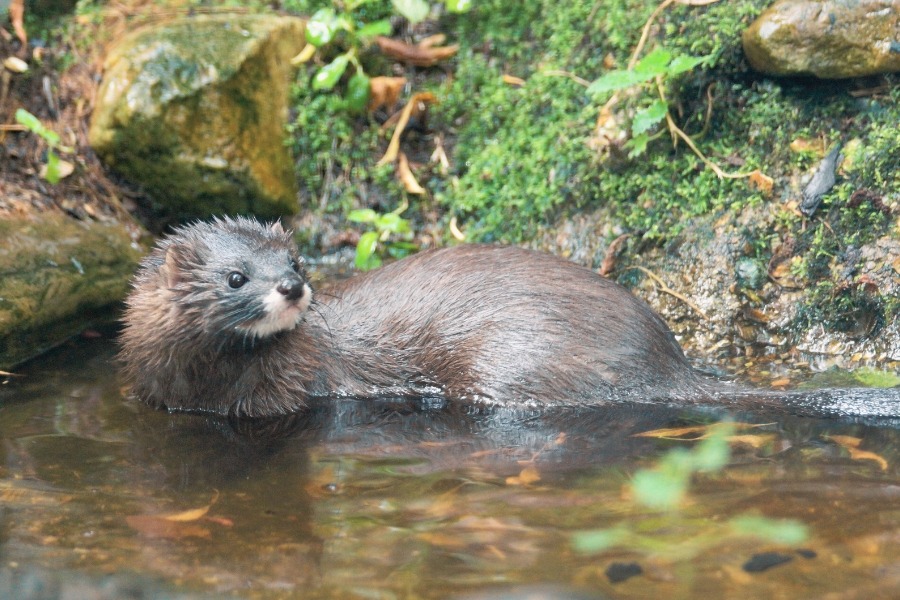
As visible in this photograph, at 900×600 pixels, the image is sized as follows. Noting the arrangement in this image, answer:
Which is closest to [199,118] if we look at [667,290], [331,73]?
[331,73]

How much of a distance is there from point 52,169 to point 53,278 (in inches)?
53.3

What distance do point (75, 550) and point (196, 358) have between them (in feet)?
5.81

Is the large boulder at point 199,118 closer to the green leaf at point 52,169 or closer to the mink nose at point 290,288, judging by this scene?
the green leaf at point 52,169

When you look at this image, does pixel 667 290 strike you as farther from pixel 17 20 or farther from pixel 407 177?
pixel 17 20

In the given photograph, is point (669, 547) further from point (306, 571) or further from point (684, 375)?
point (684, 375)

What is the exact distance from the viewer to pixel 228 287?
4.73 metres

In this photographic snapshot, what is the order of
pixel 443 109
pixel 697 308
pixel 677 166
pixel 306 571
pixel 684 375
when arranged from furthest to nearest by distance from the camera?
pixel 443 109
pixel 677 166
pixel 697 308
pixel 684 375
pixel 306 571

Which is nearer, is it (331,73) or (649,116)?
(649,116)

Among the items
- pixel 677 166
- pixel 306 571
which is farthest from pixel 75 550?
pixel 677 166

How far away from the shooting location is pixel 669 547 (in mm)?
3119

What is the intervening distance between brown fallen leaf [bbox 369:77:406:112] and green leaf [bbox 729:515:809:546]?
4.97 m

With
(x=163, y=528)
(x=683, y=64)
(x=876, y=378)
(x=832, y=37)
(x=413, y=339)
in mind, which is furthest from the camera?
(x=683, y=64)

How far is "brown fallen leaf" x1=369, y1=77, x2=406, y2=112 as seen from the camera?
24.2ft

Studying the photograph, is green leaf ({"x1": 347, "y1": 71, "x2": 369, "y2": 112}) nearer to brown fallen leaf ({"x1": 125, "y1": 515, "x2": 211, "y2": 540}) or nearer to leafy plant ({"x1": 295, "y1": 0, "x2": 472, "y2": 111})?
leafy plant ({"x1": 295, "y1": 0, "x2": 472, "y2": 111})
